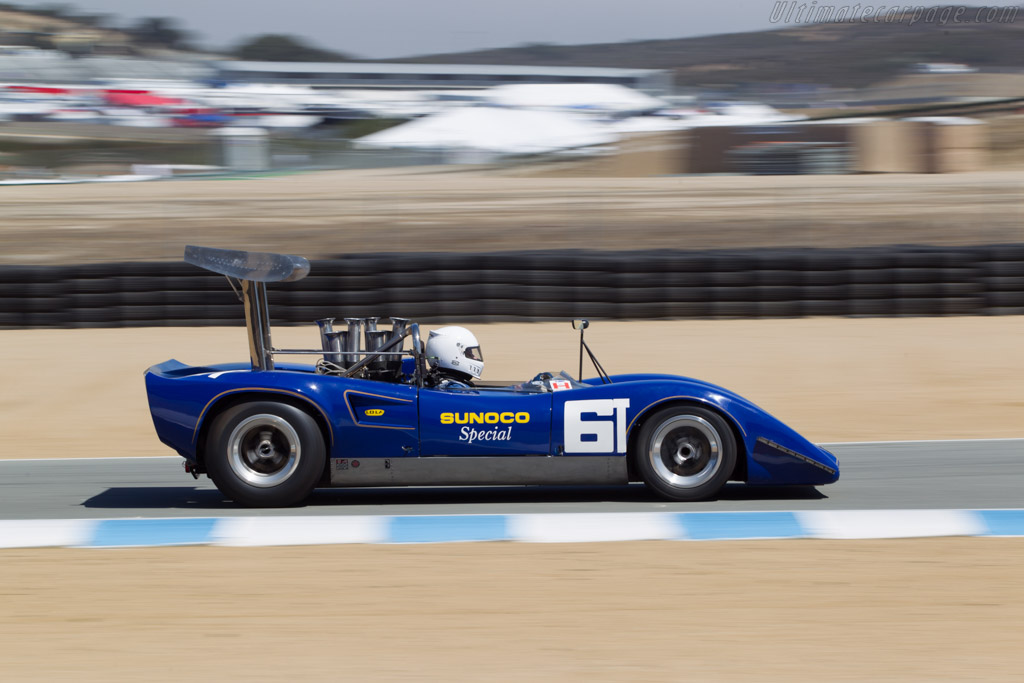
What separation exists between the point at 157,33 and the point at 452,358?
84037mm

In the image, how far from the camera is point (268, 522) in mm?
5355

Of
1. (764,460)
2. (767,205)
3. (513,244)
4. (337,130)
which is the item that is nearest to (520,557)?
(764,460)

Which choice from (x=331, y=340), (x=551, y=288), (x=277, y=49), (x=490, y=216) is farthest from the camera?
(x=277, y=49)

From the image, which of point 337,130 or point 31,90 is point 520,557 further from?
point 31,90

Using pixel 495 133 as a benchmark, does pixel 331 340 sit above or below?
below

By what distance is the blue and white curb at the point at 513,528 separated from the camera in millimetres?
5047

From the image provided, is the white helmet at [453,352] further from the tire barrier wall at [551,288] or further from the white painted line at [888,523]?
the tire barrier wall at [551,288]

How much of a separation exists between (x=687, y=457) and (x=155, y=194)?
2080 centimetres

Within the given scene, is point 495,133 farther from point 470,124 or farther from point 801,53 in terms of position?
point 801,53

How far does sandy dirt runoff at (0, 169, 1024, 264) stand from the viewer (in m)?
19.8

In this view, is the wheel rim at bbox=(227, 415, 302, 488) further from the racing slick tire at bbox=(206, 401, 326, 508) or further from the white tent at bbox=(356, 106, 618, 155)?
the white tent at bbox=(356, 106, 618, 155)

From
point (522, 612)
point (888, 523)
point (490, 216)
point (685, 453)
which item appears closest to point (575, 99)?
point (490, 216)

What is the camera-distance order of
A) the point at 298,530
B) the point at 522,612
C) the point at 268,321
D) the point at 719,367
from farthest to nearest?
1. the point at 719,367
2. the point at 268,321
3. the point at 298,530
4. the point at 522,612

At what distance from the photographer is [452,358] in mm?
5785
